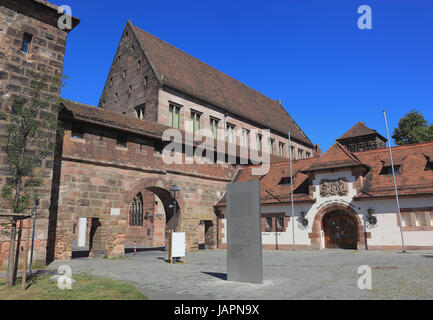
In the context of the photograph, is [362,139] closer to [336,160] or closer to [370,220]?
[336,160]

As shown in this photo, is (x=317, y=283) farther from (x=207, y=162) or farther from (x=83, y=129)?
(x=207, y=162)

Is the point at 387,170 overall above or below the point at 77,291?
above

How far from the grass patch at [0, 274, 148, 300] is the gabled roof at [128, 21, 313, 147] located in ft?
62.2

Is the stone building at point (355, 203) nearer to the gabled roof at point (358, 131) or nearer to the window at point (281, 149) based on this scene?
the window at point (281, 149)

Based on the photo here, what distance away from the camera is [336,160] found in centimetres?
2170

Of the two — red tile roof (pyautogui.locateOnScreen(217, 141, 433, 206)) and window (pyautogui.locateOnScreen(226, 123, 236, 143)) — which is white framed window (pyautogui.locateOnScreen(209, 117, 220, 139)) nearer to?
window (pyautogui.locateOnScreen(226, 123, 236, 143))

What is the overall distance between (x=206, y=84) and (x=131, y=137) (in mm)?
13977

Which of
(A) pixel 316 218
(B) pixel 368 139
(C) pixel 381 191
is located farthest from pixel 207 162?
(B) pixel 368 139

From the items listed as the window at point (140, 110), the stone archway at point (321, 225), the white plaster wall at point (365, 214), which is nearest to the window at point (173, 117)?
the window at point (140, 110)

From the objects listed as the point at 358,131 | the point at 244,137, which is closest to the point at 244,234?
the point at 244,137

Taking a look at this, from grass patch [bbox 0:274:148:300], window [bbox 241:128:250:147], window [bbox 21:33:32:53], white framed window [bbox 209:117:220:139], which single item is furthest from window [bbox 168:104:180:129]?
grass patch [bbox 0:274:148:300]

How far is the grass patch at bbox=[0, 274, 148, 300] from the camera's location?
24.3 ft

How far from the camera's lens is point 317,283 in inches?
354

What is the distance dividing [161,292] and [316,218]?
16198 mm
